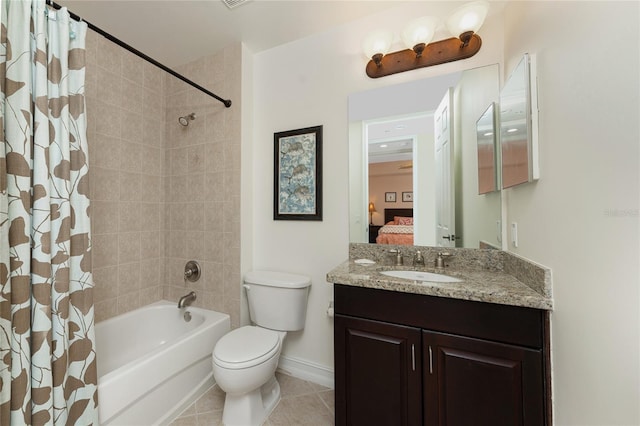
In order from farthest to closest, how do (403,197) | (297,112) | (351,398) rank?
(297,112) < (403,197) < (351,398)

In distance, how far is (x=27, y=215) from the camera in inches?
36.6

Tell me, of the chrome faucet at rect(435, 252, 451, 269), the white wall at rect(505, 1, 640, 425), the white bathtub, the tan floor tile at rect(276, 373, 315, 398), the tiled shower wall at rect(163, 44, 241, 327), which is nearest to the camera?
the white wall at rect(505, 1, 640, 425)

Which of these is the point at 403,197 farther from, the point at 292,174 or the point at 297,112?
the point at 297,112

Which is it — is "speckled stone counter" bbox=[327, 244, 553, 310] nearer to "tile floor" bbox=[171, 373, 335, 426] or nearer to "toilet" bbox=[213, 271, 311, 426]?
"toilet" bbox=[213, 271, 311, 426]

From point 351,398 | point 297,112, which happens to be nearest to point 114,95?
point 297,112

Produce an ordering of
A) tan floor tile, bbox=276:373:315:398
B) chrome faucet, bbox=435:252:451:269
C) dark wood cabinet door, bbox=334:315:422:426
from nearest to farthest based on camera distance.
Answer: dark wood cabinet door, bbox=334:315:422:426 → chrome faucet, bbox=435:252:451:269 → tan floor tile, bbox=276:373:315:398

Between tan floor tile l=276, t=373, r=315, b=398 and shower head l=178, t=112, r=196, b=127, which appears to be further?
shower head l=178, t=112, r=196, b=127

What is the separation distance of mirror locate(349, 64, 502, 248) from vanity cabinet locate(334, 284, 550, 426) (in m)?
0.53

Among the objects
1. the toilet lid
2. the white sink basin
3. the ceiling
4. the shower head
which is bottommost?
the toilet lid

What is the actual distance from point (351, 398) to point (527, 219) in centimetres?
117

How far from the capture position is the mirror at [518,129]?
3.28 feet

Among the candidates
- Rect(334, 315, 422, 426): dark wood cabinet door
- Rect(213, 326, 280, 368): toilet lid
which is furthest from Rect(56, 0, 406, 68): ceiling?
Rect(213, 326, 280, 368): toilet lid

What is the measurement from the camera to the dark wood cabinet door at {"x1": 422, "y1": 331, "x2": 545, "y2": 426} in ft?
3.08

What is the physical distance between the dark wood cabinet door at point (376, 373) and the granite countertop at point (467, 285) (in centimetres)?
19
